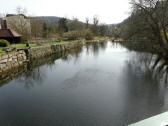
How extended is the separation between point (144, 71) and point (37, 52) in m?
16.5

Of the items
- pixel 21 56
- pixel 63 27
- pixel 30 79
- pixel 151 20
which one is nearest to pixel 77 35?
pixel 63 27

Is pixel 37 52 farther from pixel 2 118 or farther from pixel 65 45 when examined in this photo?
pixel 2 118

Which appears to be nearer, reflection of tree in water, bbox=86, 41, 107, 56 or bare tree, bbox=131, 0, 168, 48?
bare tree, bbox=131, 0, 168, 48

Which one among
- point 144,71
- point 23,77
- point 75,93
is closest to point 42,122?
point 75,93

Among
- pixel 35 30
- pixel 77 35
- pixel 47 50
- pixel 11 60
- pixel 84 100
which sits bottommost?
pixel 84 100

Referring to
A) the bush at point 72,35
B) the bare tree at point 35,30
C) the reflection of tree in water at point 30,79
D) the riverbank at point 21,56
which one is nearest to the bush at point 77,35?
the bush at point 72,35

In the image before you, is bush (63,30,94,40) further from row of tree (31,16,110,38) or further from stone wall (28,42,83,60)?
stone wall (28,42,83,60)

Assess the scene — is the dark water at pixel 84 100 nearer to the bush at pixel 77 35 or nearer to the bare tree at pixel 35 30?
the bare tree at pixel 35 30

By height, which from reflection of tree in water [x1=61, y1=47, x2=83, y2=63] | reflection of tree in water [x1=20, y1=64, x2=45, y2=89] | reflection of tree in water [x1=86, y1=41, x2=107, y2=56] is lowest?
reflection of tree in water [x1=20, y1=64, x2=45, y2=89]

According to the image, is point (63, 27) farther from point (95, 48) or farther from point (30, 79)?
point (30, 79)

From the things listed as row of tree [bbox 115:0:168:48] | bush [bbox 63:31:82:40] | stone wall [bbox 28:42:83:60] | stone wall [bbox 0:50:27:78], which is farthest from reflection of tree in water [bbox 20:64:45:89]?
bush [bbox 63:31:82:40]

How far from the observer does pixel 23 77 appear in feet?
59.1

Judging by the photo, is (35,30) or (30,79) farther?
(35,30)

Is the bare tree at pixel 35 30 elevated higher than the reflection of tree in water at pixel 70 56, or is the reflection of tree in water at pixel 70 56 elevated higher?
the bare tree at pixel 35 30
